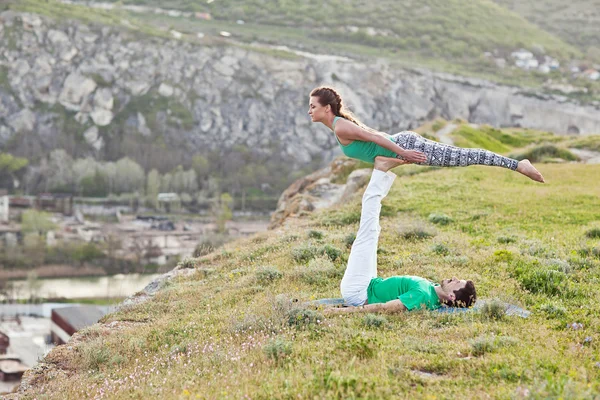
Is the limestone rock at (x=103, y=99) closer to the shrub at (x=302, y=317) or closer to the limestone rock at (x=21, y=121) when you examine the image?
the limestone rock at (x=21, y=121)

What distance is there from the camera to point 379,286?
7.62 m

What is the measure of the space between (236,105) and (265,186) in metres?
14.1

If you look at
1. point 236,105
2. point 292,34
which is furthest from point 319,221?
point 292,34

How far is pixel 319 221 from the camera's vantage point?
14.0 meters

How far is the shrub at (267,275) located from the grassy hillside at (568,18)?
141 metres

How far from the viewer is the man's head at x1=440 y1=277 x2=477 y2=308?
728 cm

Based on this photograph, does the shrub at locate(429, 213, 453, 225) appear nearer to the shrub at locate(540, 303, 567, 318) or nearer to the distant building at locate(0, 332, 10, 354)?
the shrub at locate(540, 303, 567, 318)

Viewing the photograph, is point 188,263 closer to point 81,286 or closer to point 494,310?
point 494,310

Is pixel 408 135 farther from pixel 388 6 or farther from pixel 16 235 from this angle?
pixel 388 6

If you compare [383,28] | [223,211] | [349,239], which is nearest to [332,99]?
[349,239]

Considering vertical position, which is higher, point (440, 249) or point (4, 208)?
point (440, 249)

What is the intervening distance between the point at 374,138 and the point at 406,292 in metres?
1.64

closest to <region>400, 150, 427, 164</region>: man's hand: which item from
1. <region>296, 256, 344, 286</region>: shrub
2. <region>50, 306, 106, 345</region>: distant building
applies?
<region>296, 256, 344, 286</region>: shrub

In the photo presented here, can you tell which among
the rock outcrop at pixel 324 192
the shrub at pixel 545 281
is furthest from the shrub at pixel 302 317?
the rock outcrop at pixel 324 192
